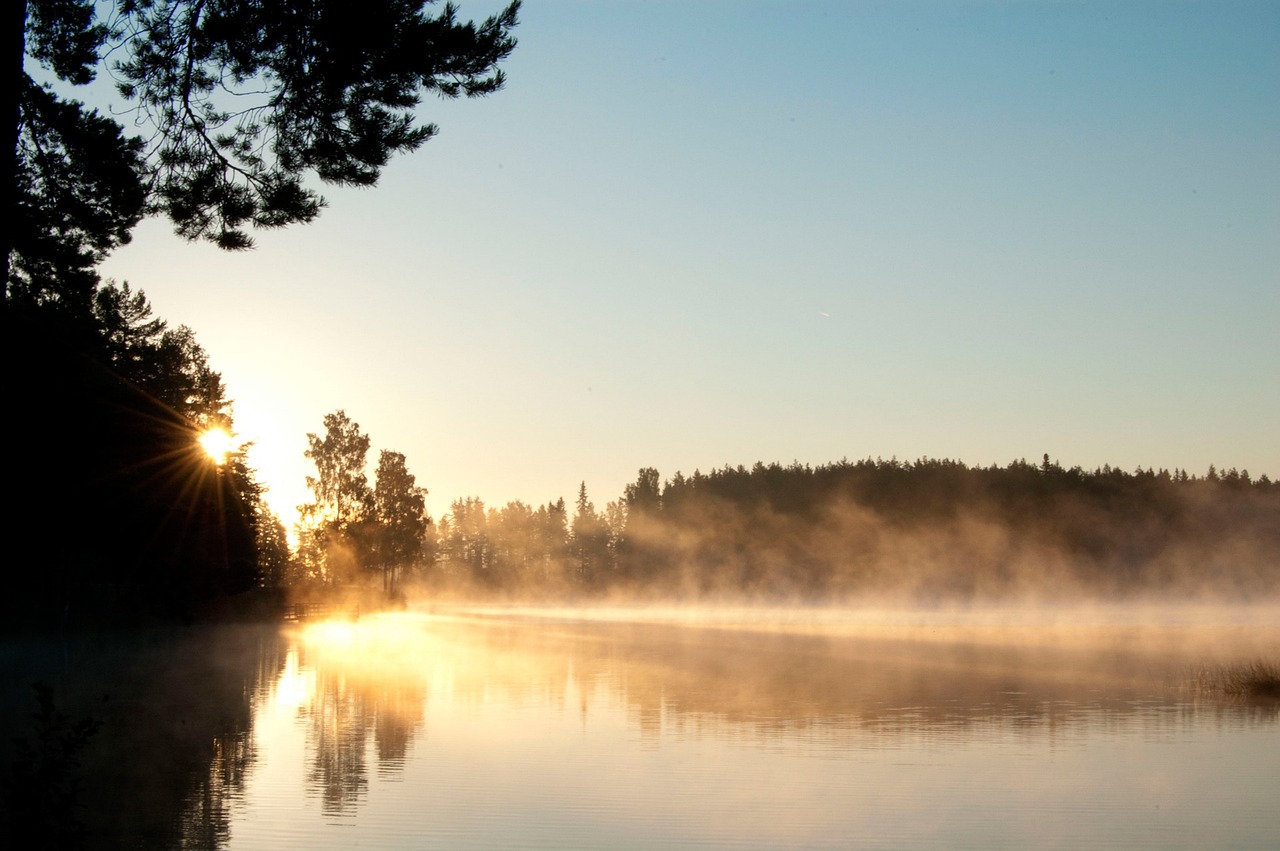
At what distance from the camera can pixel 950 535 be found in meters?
114

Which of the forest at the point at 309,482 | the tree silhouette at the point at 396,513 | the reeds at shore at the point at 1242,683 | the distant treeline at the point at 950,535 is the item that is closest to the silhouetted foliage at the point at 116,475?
the forest at the point at 309,482

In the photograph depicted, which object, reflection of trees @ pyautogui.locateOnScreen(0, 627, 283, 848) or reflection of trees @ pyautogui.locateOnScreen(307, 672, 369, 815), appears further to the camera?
reflection of trees @ pyautogui.locateOnScreen(307, 672, 369, 815)

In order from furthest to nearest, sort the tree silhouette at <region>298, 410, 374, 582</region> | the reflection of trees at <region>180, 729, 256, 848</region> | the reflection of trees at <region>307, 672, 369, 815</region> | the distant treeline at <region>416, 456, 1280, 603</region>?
1. the distant treeline at <region>416, 456, 1280, 603</region>
2. the tree silhouette at <region>298, 410, 374, 582</region>
3. the reflection of trees at <region>307, 672, 369, 815</region>
4. the reflection of trees at <region>180, 729, 256, 848</region>

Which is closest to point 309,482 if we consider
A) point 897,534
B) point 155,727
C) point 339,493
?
point 339,493

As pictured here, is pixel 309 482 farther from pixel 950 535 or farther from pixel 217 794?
pixel 217 794

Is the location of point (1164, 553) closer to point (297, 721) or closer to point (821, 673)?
point (821, 673)

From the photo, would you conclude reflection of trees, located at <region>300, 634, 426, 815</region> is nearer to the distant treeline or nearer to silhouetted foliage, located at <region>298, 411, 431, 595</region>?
silhouetted foliage, located at <region>298, 411, 431, 595</region>

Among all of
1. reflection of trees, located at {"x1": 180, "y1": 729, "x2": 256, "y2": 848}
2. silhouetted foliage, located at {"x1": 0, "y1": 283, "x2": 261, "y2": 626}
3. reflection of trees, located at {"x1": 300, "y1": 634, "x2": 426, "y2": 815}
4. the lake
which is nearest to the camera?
reflection of trees, located at {"x1": 180, "y1": 729, "x2": 256, "y2": 848}

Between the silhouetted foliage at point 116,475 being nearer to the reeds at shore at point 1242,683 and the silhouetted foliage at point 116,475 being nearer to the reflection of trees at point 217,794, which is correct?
the reflection of trees at point 217,794

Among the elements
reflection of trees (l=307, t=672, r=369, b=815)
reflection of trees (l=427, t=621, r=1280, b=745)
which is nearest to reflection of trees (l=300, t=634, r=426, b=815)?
reflection of trees (l=307, t=672, r=369, b=815)

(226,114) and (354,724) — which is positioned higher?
(226,114)

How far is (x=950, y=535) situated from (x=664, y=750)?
100226mm

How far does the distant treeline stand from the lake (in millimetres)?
69966

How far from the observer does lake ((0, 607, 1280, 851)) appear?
41.0 feet
